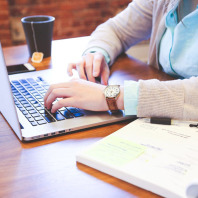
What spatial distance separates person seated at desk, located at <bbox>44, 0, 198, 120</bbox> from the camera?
2.84 feet

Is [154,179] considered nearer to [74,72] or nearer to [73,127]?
[73,127]

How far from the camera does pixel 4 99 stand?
0.84 metres

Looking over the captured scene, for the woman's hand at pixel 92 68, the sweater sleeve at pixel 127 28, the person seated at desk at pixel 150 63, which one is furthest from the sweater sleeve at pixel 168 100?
the sweater sleeve at pixel 127 28

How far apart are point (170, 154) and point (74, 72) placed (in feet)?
2.00

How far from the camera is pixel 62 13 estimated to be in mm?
3029

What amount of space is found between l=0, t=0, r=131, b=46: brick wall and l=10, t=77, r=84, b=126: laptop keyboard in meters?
1.87

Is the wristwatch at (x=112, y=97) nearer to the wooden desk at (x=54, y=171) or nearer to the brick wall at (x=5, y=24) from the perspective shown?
the wooden desk at (x=54, y=171)

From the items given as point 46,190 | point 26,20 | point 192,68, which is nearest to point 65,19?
point 26,20

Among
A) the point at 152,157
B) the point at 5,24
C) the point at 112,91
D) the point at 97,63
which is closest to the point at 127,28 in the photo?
the point at 97,63

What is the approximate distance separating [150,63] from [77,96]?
564 millimetres

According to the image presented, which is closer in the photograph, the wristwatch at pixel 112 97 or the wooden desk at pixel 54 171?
the wooden desk at pixel 54 171

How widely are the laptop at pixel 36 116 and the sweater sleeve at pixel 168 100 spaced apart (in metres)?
0.06

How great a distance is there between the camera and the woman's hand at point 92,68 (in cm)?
112

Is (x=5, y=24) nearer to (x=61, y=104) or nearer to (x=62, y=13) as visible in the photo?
(x=62, y=13)
